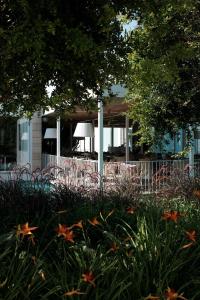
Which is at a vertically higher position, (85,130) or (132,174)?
(85,130)

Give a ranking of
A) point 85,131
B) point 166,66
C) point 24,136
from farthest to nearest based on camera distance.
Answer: point 24,136, point 85,131, point 166,66

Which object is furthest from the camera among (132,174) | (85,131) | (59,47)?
(85,131)

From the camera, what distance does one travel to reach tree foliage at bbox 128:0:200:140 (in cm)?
532

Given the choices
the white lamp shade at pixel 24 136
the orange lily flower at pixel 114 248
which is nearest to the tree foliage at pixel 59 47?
the orange lily flower at pixel 114 248

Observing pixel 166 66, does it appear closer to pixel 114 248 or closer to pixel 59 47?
pixel 59 47

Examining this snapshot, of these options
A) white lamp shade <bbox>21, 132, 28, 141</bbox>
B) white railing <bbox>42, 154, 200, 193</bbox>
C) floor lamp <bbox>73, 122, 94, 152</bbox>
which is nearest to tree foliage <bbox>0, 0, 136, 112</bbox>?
white railing <bbox>42, 154, 200, 193</bbox>

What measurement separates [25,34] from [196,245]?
211cm

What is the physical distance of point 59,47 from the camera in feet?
15.0

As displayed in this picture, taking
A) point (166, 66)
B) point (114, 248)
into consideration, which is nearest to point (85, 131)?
point (166, 66)

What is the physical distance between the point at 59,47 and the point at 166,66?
1.32 metres

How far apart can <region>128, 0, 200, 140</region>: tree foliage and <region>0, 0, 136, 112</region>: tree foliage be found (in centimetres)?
28

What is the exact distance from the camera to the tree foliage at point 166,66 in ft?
17.4

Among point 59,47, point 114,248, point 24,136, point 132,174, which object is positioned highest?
point 24,136

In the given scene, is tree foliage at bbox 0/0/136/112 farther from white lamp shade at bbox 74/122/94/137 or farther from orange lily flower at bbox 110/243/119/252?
white lamp shade at bbox 74/122/94/137
